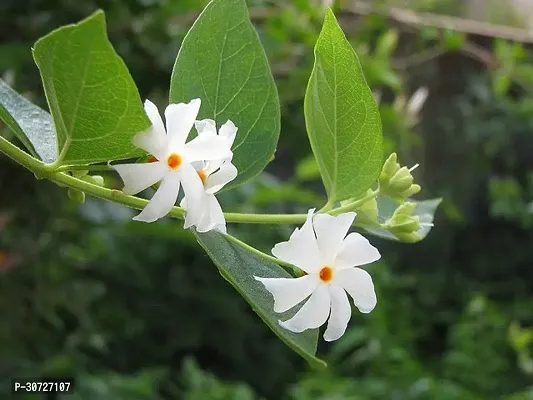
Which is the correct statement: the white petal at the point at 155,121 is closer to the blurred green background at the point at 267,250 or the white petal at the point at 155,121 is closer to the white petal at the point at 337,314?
the white petal at the point at 337,314

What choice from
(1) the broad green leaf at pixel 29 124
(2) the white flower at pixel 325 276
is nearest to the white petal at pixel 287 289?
(2) the white flower at pixel 325 276

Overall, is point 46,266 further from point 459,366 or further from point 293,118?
point 459,366

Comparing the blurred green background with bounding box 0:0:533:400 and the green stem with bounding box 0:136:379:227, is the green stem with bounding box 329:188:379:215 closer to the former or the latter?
the green stem with bounding box 0:136:379:227

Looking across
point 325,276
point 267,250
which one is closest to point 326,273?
point 325,276

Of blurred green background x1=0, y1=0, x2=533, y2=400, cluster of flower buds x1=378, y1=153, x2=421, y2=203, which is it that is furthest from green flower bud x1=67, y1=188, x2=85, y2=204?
blurred green background x1=0, y1=0, x2=533, y2=400

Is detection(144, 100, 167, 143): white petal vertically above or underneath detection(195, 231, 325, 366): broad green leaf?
above

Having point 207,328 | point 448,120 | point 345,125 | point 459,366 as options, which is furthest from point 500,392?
point 345,125
